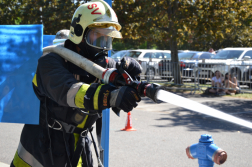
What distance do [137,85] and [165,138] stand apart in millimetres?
4429

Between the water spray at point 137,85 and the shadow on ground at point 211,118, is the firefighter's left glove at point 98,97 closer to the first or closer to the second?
the water spray at point 137,85

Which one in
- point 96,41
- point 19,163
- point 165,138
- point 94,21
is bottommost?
point 165,138

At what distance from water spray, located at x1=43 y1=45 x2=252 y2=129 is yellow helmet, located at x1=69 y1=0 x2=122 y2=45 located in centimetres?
18

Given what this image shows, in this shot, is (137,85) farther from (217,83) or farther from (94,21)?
(217,83)

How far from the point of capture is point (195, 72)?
1262cm

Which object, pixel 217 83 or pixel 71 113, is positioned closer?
pixel 71 113

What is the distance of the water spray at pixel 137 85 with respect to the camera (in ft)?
5.14

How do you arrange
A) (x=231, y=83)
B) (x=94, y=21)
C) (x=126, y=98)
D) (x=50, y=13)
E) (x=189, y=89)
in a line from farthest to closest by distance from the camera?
(x=50, y=13) → (x=189, y=89) → (x=231, y=83) → (x=94, y=21) → (x=126, y=98)

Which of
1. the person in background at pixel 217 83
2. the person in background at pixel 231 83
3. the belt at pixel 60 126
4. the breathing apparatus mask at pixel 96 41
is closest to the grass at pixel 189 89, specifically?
the person in background at pixel 231 83

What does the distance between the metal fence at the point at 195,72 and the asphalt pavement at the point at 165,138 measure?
9.87 feet

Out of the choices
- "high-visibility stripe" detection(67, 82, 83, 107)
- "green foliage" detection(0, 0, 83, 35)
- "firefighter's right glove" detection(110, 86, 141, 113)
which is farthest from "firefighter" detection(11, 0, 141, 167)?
"green foliage" detection(0, 0, 83, 35)

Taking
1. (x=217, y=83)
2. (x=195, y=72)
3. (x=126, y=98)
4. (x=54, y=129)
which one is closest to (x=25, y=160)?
(x=54, y=129)

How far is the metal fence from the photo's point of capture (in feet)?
38.2

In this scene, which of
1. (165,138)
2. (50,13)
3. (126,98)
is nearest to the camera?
(126,98)
